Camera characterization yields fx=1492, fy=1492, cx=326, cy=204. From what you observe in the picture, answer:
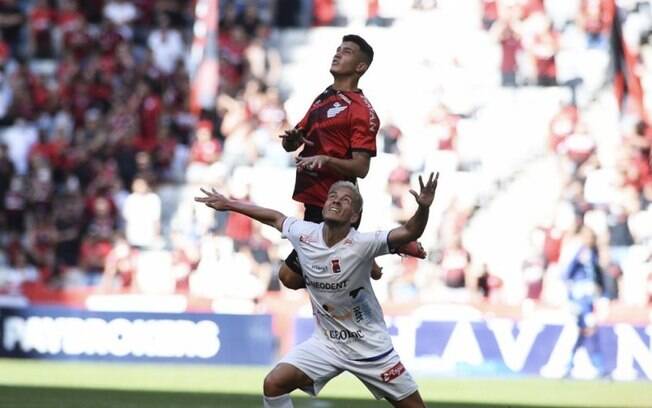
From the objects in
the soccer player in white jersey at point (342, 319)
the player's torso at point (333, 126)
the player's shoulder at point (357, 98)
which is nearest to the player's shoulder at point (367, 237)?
the soccer player in white jersey at point (342, 319)

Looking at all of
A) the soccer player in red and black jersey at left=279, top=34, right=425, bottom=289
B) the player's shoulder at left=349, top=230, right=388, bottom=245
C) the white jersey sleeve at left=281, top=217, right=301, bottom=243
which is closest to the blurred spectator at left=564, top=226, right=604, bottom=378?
the soccer player in red and black jersey at left=279, top=34, right=425, bottom=289

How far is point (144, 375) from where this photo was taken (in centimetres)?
1855

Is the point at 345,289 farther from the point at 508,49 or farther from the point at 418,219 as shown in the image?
the point at 508,49

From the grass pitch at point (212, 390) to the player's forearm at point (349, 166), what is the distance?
16.0 feet

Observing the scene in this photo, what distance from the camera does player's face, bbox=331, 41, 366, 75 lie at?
10.2 meters

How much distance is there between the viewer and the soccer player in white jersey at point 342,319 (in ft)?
31.7

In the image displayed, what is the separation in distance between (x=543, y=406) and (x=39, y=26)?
13.1 metres

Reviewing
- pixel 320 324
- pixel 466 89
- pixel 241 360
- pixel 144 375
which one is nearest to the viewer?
pixel 320 324

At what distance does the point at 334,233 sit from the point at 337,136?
2.54ft

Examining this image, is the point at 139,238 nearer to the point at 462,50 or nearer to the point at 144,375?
the point at 144,375

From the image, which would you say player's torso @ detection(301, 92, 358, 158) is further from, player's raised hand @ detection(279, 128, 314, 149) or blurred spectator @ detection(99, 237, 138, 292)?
blurred spectator @ detection(99, 237, 138, 292)

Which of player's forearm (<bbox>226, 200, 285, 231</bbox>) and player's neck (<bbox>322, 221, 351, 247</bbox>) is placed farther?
player's forearm (<bbox>226, 200, 285, 231</bbox>)

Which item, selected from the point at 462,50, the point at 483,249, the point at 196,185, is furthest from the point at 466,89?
the point at 196,185

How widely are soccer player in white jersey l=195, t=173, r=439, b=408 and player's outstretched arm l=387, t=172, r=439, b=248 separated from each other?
0.52 feet
